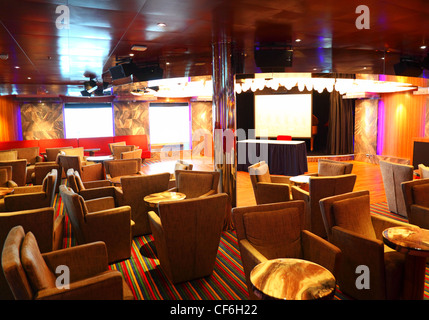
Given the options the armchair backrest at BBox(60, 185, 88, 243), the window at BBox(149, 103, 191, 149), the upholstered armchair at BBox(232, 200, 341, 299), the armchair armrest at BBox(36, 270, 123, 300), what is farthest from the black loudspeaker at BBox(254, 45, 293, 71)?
the window at BBox(149, 103, 191, 149)

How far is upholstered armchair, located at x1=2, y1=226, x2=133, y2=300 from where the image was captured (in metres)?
1.83

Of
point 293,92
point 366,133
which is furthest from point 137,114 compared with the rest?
point 366,133

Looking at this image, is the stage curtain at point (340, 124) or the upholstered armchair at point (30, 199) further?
the stage curtain at point (340, 124)

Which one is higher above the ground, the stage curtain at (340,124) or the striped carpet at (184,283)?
the stage curtain at (340,124)

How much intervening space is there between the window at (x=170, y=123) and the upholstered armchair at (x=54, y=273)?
1285 cm

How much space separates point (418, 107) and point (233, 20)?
31.2ft

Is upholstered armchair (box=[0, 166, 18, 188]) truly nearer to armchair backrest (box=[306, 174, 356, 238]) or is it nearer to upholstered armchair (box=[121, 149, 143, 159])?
upholstered armchair (box=[121, 149, 143, 159])

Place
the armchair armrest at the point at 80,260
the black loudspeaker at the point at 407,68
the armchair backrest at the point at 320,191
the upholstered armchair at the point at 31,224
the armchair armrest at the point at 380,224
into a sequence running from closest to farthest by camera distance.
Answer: the armchair armrest at the point at 80,260, the upholstered armchair at the point at 31,224, the armchair armrest at the point at 380,224, the armchair backrest at the point at 320,191, the black loudspeaker at the point at 407,68

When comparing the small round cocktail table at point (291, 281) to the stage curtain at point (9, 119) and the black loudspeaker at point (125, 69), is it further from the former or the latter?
the stage curtain at point (9, 119)

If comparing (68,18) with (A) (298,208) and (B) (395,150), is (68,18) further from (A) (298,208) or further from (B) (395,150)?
(B) (395,150)

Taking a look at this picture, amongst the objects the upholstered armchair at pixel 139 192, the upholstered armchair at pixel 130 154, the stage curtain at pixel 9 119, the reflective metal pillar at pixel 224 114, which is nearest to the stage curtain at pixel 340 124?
the upholstered armchair at pixel 130 154

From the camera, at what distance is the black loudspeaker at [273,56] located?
17.1 ft

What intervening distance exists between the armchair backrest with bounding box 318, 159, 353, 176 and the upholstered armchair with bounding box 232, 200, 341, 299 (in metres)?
2.90

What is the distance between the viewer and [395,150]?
1175cm
